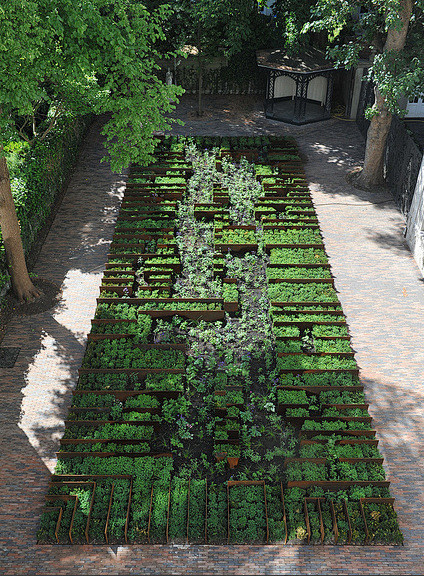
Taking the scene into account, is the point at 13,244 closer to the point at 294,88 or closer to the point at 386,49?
the point at 386,49

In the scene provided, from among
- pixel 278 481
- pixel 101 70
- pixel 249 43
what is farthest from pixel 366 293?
pixel 249 43

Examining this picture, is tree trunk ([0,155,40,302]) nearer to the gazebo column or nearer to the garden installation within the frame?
the garden installation

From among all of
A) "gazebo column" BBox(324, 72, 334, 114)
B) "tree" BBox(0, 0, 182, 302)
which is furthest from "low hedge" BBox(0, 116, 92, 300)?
"gazebo column" BBox(324, 72, 334, 114)

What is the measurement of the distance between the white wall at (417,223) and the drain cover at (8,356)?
13757 mm

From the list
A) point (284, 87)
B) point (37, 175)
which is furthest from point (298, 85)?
point (37, 175)

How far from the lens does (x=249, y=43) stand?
3338cm

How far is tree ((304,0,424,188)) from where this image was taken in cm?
2161

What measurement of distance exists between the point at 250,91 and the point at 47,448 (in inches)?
1080

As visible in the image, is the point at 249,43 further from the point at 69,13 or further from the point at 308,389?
the point at 308,389

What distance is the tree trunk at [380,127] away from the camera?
22578 millimetres

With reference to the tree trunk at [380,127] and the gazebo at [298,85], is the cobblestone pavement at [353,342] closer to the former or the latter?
the tree trunk at [380,127]

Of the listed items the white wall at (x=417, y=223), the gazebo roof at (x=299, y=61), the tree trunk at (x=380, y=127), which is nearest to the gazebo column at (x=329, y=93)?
the gazebo roof at (x=299, y=61)

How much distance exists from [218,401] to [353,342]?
501 centimetres

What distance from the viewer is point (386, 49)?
76.5 feet
